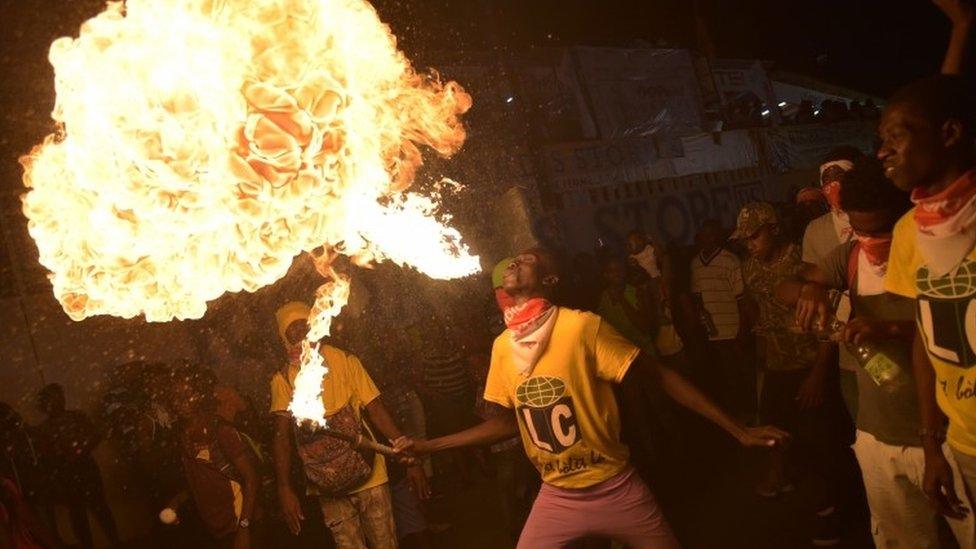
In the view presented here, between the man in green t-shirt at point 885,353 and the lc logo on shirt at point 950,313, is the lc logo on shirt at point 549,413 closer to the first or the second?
the man in green t-shirt at point 885,353

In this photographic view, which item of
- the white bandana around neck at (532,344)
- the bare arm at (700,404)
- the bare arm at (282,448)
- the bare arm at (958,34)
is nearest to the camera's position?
the bare arm at (958,34)

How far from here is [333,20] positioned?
5.44 meters

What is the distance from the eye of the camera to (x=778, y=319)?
16.4 ft

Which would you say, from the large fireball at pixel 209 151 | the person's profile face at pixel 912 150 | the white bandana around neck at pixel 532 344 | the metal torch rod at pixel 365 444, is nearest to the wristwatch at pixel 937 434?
the person's profile face at pixel 912 150

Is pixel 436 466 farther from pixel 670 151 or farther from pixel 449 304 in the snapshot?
pixel 670 151

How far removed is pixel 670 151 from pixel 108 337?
1104cm

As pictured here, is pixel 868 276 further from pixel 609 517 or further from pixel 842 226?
pixel 609 517

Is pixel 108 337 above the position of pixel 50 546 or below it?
above

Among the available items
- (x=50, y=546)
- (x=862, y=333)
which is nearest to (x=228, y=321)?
(x=50, y=546)

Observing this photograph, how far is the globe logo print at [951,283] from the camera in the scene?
2.34 metres

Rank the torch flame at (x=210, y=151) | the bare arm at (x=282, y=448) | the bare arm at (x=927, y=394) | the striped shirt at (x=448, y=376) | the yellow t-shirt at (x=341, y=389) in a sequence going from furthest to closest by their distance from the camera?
the striped shirt at (x=448, y=376) < the torch flame at (x=210, y=151) < the bare arm at (x=282, y=448) < the yellow t-shirt at (x=341, y=389) < the bare arm at (x=927, y=394)

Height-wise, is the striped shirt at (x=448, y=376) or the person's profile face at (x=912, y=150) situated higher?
the person's profile face at (x=912, y=150)

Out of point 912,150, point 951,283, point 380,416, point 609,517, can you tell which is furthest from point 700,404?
point 380,416

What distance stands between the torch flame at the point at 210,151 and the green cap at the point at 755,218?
2.03 metres
